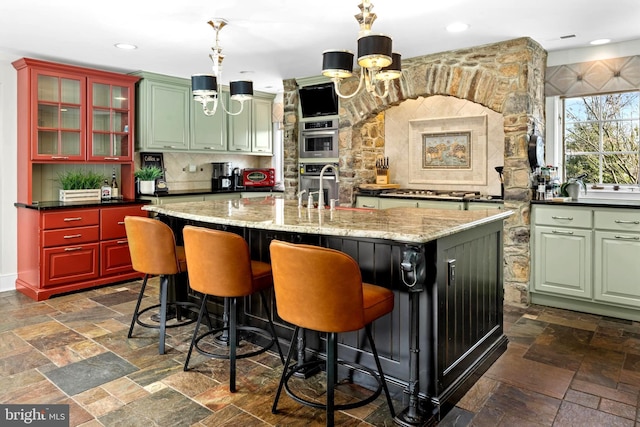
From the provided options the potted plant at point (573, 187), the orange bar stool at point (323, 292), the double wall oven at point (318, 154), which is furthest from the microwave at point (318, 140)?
the orange bar stool at point (323, 292)

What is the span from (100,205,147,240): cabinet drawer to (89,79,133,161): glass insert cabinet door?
0.63m

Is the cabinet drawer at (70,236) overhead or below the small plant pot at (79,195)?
below

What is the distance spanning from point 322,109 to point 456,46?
1899 mm

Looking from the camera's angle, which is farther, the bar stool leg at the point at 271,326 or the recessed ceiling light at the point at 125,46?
the recessed ceiling light at the point at 125,46

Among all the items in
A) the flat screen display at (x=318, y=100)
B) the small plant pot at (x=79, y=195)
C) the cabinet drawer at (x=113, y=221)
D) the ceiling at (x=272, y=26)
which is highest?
the ceiling at (x=272, y=26)

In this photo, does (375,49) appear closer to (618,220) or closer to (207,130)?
(618,220)

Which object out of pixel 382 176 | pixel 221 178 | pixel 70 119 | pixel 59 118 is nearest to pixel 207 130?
pixel 221 178

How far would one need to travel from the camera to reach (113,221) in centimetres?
506

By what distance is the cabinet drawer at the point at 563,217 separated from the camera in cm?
401

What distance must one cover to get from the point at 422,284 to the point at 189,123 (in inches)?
183

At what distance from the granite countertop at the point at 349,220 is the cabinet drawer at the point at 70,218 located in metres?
1.74

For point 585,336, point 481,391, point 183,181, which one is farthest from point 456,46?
point 183,181

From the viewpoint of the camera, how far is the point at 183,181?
6488mm

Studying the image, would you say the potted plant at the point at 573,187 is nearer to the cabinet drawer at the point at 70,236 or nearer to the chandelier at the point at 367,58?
the chandelier at the point at 367,58
